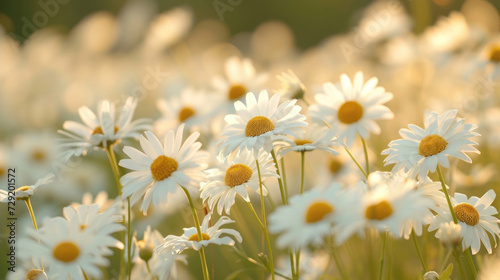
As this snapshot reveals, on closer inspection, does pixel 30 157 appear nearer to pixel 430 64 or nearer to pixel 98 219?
pixel 98 219

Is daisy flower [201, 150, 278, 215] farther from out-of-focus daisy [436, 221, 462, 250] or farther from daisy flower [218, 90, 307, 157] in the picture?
out-of-focus daisy [436, 221, 462, 250]

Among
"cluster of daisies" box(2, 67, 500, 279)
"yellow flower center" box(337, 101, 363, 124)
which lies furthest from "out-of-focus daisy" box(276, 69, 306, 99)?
"yellow flower center" box(337, 101, 363, 124)

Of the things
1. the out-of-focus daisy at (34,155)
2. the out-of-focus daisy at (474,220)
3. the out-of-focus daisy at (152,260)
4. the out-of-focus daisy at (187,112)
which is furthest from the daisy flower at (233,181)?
the out-of-focus daisy at (34,155)

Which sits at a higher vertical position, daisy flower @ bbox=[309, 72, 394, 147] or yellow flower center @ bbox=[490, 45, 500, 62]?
daisy flower @ bbox=[309, 72, 394, 147]

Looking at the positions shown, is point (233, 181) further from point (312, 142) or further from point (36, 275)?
point (36, 275)

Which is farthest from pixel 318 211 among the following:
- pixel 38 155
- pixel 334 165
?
pixel 38 155

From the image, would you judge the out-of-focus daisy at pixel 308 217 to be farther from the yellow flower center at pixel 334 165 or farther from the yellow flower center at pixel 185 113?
the yellow flower center at pixel 334 165

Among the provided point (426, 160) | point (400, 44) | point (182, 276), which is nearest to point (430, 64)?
point (400, 44)
